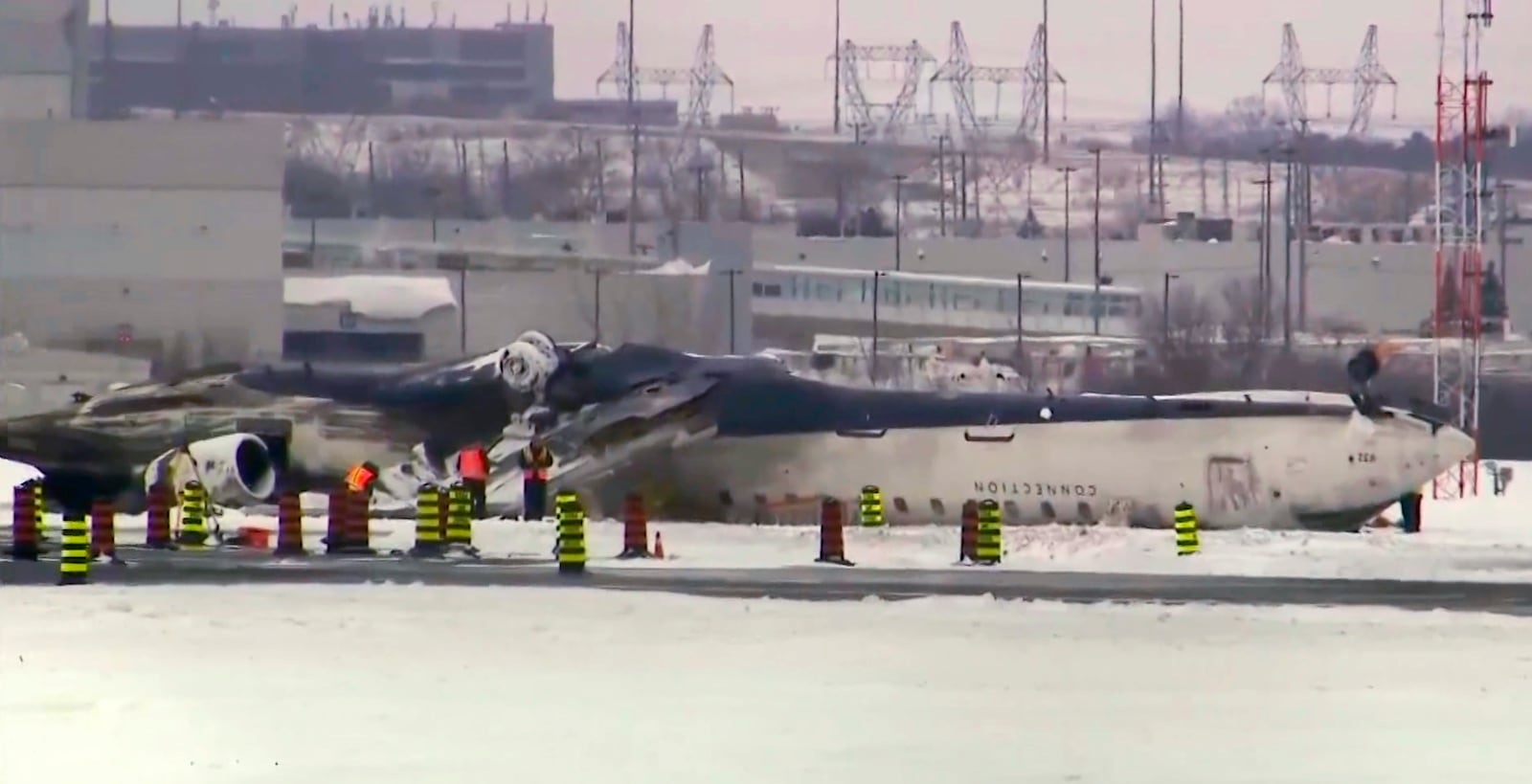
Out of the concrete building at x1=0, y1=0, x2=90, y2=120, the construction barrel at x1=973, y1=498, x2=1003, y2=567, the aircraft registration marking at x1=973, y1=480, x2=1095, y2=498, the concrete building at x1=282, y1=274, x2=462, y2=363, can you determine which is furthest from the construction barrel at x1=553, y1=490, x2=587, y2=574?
the concrete building at x1=282, y1=274, x2=462, y2=363

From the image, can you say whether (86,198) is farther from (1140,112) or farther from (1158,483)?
(1140,112)

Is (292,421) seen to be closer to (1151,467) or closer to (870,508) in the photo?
(870,508)

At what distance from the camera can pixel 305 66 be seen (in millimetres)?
61531

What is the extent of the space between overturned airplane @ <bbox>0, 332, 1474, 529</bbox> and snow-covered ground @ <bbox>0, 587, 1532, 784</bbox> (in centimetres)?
1046

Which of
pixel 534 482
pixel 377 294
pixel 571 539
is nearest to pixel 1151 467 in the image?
pixel 534 482

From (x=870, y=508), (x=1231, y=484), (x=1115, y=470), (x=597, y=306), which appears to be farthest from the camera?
(x=597, y=306)

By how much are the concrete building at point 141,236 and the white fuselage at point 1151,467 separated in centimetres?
2586

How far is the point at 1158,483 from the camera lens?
32.4 meters

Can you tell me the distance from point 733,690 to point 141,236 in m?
44.8

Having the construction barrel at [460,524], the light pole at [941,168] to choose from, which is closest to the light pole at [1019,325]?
the light pole at [941,168]

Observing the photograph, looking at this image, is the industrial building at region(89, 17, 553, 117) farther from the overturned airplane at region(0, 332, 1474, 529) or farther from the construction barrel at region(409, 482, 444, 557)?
the construction barrel at region(409, 482, 444, 557)

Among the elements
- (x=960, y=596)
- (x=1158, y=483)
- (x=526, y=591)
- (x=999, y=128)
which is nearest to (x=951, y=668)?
(x=960, y=596)

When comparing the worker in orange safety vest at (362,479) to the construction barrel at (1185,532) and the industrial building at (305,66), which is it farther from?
the industrial building at (305,66)

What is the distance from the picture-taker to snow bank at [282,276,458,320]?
213 ft
